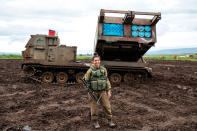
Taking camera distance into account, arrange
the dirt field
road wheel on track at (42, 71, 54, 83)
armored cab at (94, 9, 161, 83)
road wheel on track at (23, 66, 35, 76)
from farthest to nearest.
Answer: road wheel on track at (42, 71, 54, 83)
road wheel on track at (23, 66, 35, 76)
armored cab at (94, 9, 161, 83)
the dirt field

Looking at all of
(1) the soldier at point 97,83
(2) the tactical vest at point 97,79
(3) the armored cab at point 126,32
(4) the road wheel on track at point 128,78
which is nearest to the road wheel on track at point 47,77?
(3) the armored cab at point 126,32

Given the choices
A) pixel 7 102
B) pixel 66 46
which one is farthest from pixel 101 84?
pixel 66 46

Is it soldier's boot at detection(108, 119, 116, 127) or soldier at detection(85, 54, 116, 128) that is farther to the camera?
soldier's boot at detection(108, 119, 116, 127)

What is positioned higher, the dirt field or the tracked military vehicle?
the tracked military vehicle

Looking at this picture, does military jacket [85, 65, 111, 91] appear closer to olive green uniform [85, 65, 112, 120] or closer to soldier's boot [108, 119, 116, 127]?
olive green uniform [85, 65, 112, 120]

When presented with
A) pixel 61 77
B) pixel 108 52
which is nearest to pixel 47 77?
pixel 61 77

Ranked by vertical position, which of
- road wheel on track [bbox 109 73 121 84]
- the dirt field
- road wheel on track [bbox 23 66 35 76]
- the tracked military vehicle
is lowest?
the dirt field

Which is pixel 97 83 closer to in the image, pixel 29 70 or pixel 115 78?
pixel 115 78

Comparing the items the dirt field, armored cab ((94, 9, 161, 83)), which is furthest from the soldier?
armored cab ((94, 9, 161, 83))

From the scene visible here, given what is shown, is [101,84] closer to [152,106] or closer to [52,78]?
[152,106]

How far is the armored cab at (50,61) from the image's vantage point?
11383mm

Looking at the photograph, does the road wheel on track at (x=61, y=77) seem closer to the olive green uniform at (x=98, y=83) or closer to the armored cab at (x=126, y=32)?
the armored cab at (x=126, y=32)

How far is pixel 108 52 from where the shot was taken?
11.7 m

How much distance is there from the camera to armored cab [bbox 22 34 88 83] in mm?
11383
